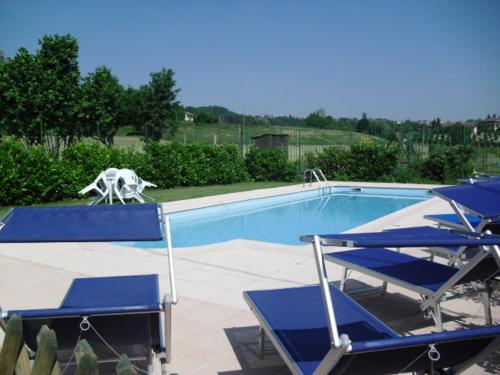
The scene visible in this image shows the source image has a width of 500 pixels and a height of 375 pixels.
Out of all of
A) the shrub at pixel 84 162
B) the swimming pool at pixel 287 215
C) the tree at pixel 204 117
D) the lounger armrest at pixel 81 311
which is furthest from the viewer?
the tree at pixel 204 117

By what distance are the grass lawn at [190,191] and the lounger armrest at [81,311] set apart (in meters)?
8.77

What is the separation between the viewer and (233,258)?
614 centimetres

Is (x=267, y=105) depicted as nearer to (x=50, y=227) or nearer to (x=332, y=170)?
(x=332, y=170)

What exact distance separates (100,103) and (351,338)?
1908 cm

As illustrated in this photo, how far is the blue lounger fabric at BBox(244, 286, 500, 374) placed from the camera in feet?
6.48

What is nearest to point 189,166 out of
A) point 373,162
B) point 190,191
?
point 190,191

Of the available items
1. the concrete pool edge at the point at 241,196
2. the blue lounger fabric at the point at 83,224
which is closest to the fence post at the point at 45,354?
the blue lounger fabric at the point at 83,224

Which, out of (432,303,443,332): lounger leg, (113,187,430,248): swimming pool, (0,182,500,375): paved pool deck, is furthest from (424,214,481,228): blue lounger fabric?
(113,187,430,248): swimming pool

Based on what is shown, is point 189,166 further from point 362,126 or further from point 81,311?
point 81,311

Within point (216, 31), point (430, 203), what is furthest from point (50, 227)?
point (216, 31)

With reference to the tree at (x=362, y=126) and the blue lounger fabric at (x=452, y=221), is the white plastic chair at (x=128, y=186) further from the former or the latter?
the tree at (x=362, y=126)

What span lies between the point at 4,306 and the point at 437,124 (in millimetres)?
16943

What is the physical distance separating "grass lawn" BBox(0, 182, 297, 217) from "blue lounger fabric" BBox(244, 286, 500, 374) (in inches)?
343

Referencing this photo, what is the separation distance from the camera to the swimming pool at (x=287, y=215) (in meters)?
9.41
